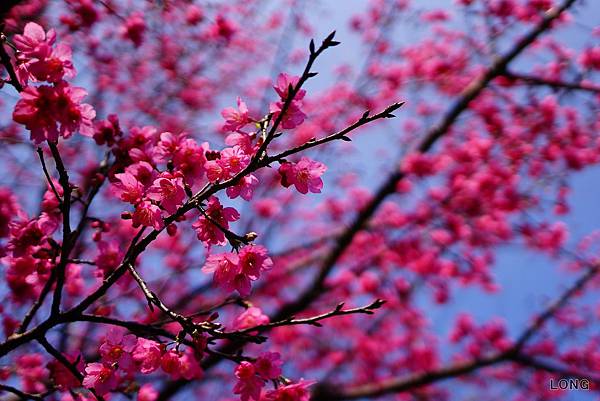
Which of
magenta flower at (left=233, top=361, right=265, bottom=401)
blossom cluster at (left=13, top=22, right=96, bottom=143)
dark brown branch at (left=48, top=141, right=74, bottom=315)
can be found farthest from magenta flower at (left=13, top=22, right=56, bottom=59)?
magenta flower at (left=233, top=361, right=265, bottom=401)

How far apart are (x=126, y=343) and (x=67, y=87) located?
117 cm

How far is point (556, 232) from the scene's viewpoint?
380 inches

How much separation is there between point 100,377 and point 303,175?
1.33 meters

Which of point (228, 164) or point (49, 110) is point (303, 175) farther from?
point (49, 110)

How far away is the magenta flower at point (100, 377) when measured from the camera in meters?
2.15

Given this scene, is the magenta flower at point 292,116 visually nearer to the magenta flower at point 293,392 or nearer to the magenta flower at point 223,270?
the magenta flower at point 223,270

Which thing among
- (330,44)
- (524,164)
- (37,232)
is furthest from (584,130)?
(37,232)

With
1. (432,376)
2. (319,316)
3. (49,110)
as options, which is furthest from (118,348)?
(432,376)

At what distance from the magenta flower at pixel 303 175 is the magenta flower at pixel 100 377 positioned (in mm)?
1198

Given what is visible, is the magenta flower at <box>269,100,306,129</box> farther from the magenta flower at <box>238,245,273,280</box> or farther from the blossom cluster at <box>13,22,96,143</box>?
the blossom cluster at <box>13,22,96,143</box>

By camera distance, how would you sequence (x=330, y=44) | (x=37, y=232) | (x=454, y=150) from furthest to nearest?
(x=454, y=150) → (x=37, y=232) → (x=330, y=44)

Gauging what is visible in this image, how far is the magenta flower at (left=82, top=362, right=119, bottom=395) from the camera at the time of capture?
84.6 inches

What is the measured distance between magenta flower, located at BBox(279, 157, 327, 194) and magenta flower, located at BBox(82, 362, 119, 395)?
3.93 ft

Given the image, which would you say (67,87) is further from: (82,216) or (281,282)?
(281,282)
